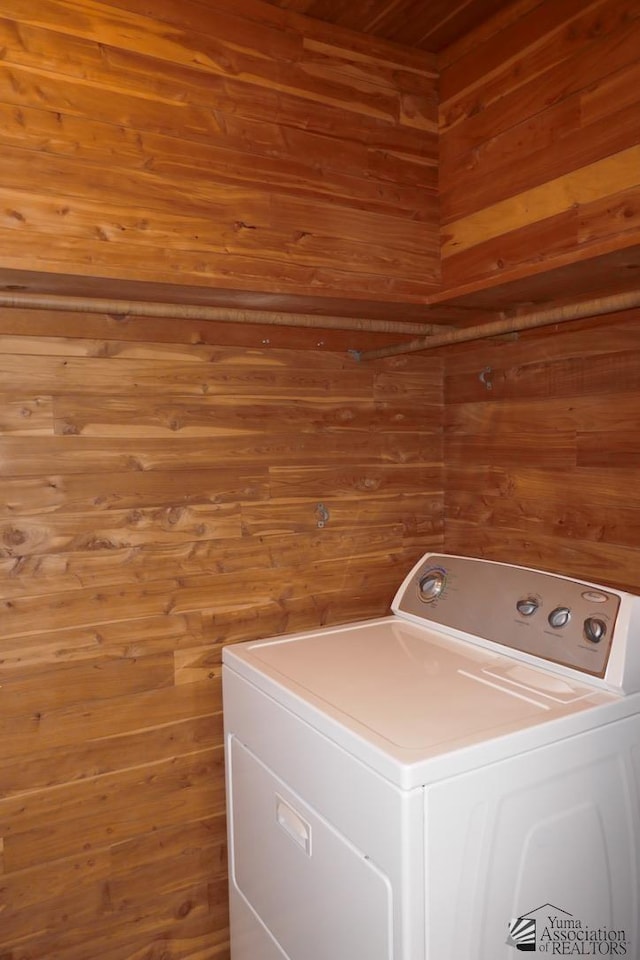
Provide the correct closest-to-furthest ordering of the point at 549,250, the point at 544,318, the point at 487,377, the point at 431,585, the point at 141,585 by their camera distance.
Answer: the point at 544,318, the point at 549,250, the point at 141,585, the point at 431,585, the point at 487,377

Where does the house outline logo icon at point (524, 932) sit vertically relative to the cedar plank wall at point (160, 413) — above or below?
below

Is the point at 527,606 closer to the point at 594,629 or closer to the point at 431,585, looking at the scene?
the point at 594,629

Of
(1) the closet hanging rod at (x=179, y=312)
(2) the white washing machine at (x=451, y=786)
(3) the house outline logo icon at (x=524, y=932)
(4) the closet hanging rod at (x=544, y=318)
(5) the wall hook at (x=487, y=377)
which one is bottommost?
(3) the house outline logo icon at (x=524, y=932)

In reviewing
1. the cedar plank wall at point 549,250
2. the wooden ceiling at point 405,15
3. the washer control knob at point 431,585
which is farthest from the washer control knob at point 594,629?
the wooden ceiling at point 405,15

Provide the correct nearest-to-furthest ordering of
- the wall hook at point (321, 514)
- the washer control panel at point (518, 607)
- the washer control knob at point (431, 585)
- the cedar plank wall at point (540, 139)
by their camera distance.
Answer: the cedar plank wall at point (540, 139) → the washer control panel at point (518, 607) → the washer control knob at point (431, 585) → the wall hook at point (321, 514)

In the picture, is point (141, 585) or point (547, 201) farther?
point (141, 585)

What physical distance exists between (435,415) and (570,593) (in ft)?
2.57

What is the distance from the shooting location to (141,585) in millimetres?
1612

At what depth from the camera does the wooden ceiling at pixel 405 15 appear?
1453 mm

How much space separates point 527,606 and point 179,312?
39.9 inches

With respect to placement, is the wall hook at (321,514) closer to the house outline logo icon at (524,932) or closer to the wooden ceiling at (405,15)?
the house outline logo icon at (524,932)

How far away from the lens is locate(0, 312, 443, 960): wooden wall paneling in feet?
4.91

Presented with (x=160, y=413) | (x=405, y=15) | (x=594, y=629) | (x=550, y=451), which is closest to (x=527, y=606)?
(x=594, y=629)

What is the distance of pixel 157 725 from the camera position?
64.9 inches
